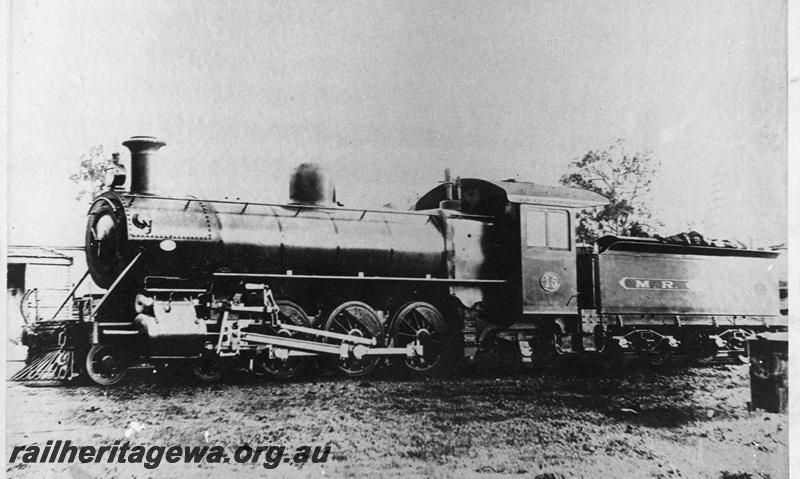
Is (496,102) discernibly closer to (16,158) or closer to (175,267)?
(175,267)

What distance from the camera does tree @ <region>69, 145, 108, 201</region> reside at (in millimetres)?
4129

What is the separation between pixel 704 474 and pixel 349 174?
3.39m

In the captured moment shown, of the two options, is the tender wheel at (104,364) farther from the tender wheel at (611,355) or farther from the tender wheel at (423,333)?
the tender wheel at (611,355)

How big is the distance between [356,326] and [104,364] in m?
1.85

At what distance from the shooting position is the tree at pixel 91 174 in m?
4.13

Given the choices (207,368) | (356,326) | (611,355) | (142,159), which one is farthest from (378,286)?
(611,355)

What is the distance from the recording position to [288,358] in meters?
4.82

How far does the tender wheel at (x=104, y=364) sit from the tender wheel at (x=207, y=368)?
0.48 meters

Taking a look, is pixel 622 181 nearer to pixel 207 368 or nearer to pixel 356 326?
pixel 356 326

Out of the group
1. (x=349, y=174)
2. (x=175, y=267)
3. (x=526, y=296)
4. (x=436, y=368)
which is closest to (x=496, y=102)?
(x=349, y=174)

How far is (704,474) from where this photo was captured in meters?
4.58

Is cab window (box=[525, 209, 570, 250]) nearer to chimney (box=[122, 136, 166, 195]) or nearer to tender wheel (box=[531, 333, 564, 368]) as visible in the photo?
tender wheel (box=[531, 333, 564, 368])

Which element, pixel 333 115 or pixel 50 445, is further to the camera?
pixel 333 115

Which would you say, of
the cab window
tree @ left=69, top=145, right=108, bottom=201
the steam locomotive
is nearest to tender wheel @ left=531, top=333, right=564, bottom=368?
the steam locomotive
